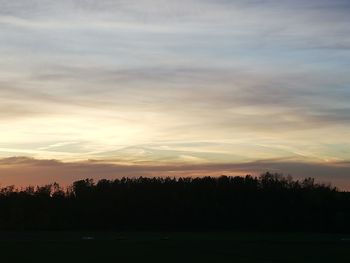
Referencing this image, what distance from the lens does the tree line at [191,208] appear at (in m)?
174

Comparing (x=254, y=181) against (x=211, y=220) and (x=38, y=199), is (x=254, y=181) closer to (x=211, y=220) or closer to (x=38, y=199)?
(x=211, y=220)

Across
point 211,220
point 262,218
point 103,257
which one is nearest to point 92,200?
point 211,220

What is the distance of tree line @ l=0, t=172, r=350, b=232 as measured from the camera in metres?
174

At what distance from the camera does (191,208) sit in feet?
596

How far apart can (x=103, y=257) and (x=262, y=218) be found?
108 metres

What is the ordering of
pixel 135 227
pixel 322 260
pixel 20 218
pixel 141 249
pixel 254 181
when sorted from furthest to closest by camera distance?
pixel 254 181, pixel 20 218, pixel 135 227, pixel 141 249, pixel 322 260

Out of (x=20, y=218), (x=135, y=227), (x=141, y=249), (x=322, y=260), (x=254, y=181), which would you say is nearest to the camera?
(x=322, y=260)

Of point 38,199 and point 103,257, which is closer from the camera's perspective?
point 103,257

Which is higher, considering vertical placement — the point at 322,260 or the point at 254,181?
the point at 254,181

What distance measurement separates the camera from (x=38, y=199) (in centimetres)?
19212

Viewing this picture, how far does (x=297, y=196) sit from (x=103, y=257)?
121 m

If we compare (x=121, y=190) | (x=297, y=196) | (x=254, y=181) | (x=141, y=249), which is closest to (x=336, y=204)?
(x=297, y=196)

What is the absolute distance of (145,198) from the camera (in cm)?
18712

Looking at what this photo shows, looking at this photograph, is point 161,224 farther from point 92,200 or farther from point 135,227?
point 92,200
